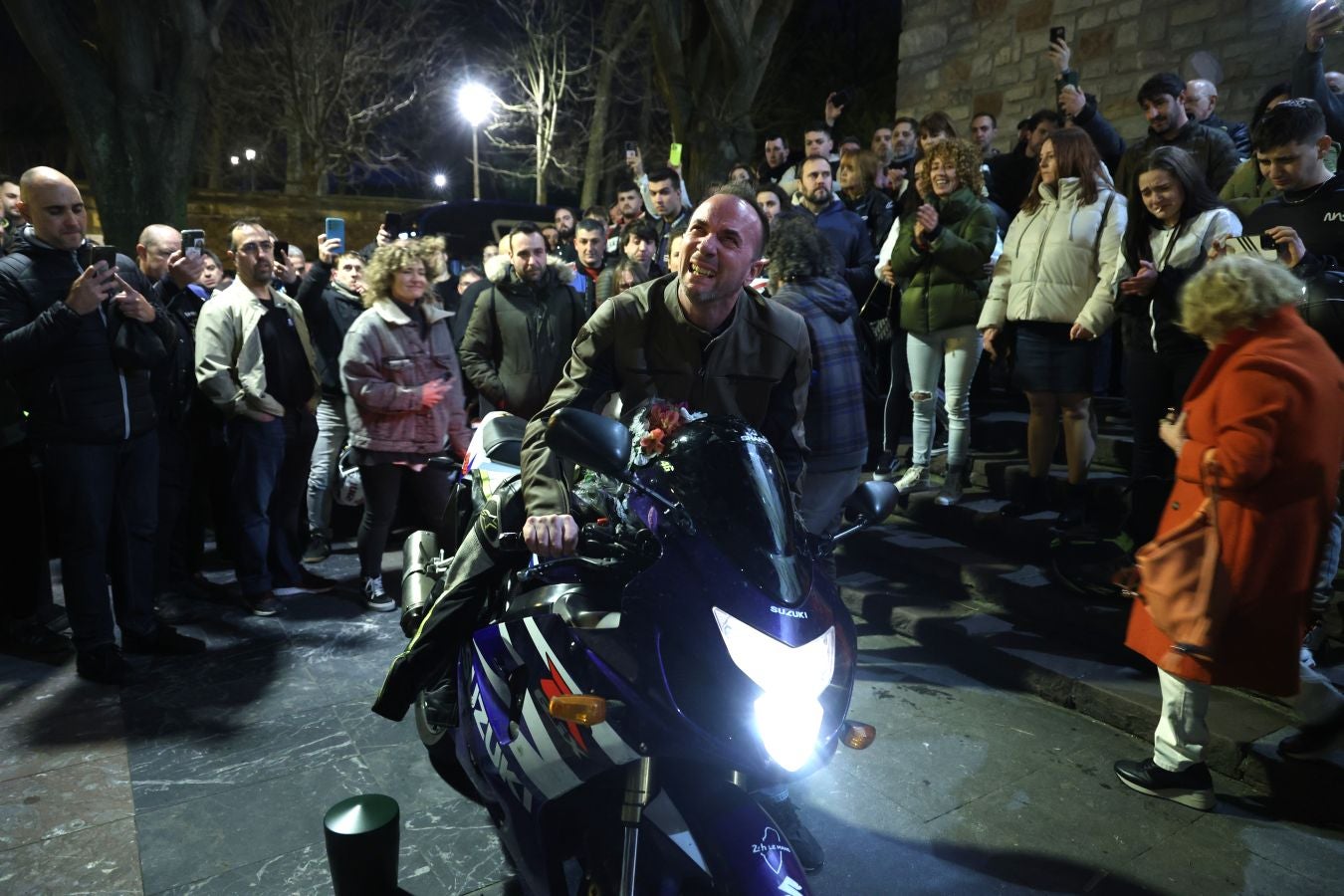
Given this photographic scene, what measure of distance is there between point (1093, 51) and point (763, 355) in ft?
34.8

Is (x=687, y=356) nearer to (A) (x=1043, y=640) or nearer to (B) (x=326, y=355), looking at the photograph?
(A) (x=1043, y=640)

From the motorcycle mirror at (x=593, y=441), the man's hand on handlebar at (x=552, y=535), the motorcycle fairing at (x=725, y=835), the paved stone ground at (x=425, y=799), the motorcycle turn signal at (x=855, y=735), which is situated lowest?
the paved stone ground at (x=425, y=799)

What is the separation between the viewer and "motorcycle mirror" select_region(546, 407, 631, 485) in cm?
198

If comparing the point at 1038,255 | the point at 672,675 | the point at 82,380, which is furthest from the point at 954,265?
the point at 82,380

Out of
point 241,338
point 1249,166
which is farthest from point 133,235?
point 1249,166

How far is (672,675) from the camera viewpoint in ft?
6.25

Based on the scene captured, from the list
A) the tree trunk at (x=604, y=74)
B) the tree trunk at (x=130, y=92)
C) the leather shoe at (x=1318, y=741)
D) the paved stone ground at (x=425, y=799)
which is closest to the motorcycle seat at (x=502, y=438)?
the paved stone ground at (x=425, y=799)

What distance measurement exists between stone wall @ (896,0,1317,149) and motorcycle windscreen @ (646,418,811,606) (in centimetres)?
985

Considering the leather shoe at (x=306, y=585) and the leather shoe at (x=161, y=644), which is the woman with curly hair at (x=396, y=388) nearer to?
the leather shoe at (x=306, y=585)

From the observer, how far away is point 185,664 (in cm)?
468

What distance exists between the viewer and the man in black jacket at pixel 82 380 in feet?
13.6

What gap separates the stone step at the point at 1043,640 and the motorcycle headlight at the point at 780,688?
8.45 feet

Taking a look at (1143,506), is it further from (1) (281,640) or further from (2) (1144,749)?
(1) (281,640)

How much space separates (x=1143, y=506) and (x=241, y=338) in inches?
192
